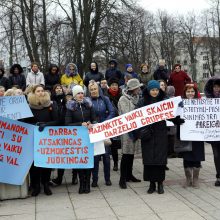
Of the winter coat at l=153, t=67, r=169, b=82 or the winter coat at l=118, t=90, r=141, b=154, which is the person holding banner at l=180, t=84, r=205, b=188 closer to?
the winter coat at l=118, t=90, r=141, b=154

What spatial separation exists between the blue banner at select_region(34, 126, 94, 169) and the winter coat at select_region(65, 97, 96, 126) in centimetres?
14

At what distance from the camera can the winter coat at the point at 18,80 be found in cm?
1170

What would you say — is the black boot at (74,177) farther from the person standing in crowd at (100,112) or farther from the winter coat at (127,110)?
the winter coat at (127,110)

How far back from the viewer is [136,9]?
2517 centimetres

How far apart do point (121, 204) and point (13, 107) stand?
249 cm

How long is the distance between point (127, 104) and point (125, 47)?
1864cm

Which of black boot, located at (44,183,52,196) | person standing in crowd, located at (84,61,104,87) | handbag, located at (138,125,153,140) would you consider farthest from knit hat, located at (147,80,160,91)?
person standing in crowd, located at (84,61,104,87)

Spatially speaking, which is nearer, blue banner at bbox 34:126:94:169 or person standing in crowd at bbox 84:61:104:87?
blue banner at bbox 34:126:94:169

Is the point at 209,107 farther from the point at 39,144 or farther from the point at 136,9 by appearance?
the point at 136,9

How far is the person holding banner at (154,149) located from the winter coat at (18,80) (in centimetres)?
591

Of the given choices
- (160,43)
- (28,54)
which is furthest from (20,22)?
(160,43)

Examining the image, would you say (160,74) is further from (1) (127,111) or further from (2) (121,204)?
(2) (121,204)

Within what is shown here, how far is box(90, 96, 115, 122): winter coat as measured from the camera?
743 centimetres

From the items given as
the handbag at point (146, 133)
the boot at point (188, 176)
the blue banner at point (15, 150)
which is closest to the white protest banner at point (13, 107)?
the blue banner at point (15, 150)
